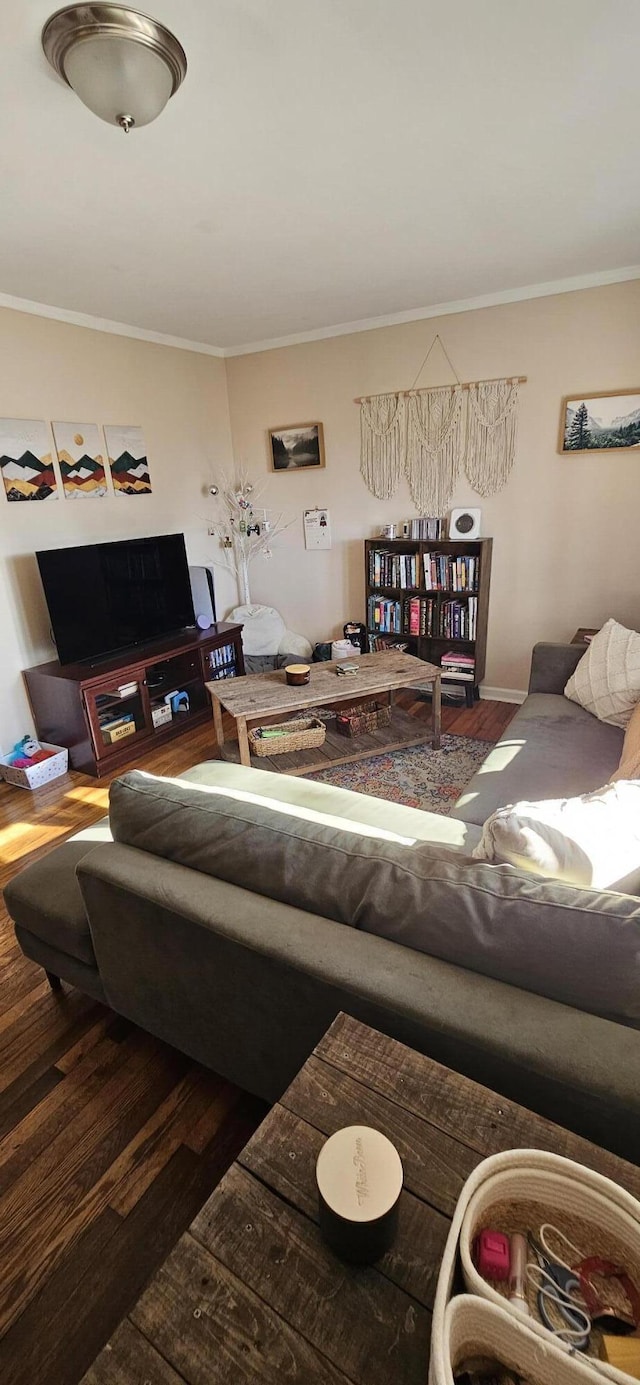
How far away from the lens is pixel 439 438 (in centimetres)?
378

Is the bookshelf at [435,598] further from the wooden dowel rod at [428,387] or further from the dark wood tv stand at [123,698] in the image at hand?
the dark wood tv stand at [123,698]

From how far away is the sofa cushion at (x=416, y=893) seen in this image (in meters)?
0.92

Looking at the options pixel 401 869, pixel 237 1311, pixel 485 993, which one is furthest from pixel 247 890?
pixel 237 1311

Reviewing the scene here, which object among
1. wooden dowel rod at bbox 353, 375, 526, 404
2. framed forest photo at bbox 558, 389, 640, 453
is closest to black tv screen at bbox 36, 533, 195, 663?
wooden dowel rod at bbox 353, 375, 526, 404

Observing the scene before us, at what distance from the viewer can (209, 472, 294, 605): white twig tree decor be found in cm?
457

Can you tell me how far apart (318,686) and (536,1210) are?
2.54 meters

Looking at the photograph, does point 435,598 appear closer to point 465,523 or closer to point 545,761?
point 465,523

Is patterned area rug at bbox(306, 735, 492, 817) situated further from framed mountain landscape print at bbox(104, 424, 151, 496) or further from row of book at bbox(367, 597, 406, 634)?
framed mountain landscape print at bbox(104, 424, 151, 496)

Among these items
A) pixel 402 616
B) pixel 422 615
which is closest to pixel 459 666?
pixel 422 615

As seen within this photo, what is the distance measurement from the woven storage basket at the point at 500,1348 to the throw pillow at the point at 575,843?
0.69m

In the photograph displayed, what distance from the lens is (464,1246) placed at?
0.54m

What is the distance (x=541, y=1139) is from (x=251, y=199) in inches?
109

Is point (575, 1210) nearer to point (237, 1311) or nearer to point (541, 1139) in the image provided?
point (541, 1139)

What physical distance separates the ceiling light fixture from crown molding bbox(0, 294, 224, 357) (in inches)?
74.0
